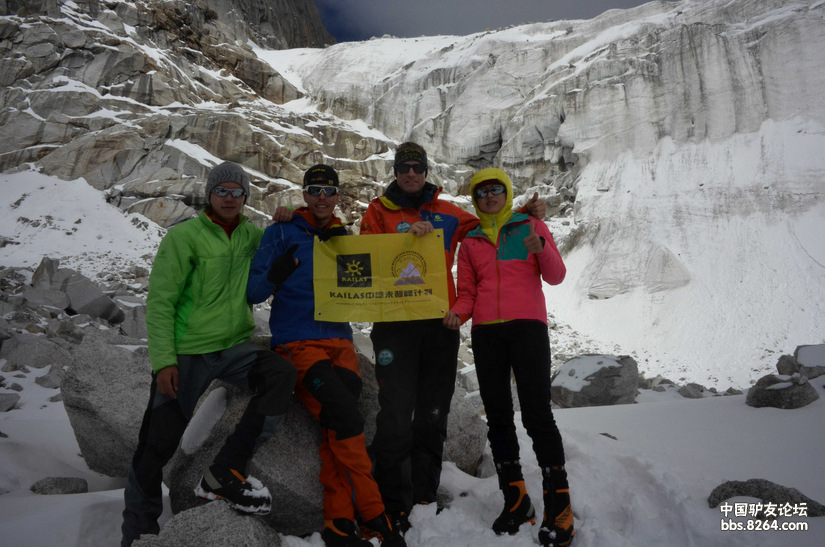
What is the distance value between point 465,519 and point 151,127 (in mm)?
36891

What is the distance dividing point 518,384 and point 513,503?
765 mm

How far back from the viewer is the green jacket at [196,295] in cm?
Answer: 270

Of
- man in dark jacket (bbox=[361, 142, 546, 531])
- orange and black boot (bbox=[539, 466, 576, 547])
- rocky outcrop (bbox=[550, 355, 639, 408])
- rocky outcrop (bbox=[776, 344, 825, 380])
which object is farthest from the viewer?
rocky outcrop (bbox=[550, 355, 639, 408])

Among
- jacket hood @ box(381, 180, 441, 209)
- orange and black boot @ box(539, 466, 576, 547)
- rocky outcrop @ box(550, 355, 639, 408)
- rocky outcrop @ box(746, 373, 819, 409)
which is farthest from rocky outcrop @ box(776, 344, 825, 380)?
jacket hood @ box(381, 180, 441, 209)

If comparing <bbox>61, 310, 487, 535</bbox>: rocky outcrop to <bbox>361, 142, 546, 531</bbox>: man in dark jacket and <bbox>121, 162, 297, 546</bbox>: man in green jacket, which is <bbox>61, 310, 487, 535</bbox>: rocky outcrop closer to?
<bbox>121, 162, 297, 546</bbox>: man in green jacket

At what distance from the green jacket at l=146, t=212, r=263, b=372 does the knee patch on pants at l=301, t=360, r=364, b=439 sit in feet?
1.93

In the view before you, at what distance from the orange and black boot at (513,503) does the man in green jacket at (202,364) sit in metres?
1.46

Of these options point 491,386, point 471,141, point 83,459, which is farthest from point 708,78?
point 83,459

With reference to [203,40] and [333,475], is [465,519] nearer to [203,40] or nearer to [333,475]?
[333,475]

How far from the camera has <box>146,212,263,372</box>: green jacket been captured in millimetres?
2703

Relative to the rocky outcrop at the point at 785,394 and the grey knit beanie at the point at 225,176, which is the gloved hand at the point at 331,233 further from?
the rocky outcrop at the point at 785,394

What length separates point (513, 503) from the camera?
2.79 meters

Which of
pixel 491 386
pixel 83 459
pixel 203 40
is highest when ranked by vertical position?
pixel 203 40

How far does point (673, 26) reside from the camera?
32.8 metres
